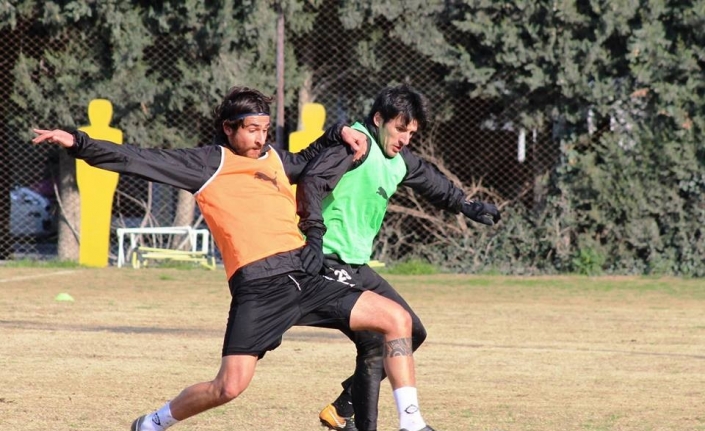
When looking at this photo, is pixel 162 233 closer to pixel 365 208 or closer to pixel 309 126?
pixel 309 126

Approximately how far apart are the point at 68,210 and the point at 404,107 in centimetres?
1271

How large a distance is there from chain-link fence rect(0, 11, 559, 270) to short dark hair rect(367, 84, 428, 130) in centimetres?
1103

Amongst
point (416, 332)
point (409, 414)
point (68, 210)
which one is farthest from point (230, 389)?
point (68, 210)

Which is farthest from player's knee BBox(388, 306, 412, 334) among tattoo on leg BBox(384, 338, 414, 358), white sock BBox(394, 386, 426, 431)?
white sock BBox(394, 386, 426, 431)

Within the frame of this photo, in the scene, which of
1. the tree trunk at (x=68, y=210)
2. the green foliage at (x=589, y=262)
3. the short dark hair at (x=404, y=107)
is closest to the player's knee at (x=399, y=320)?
the short dark hair at (x=404, y=107)

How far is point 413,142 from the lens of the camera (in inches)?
708

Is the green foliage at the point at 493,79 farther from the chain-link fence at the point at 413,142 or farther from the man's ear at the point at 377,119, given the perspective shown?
the man's ear at the point at 377,119

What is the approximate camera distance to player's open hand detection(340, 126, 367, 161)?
636 centimetres

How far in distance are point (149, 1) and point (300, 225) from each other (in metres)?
12.0

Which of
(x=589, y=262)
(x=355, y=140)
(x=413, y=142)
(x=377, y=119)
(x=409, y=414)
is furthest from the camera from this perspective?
(x=413, y=142)

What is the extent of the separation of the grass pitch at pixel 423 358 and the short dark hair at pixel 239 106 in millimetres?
1881

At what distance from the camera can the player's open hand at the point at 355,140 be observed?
6.36 meters

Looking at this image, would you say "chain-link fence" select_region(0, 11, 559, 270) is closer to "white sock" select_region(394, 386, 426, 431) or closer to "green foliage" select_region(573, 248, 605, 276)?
"green foliage" select_region(573, 248, 605, 276)

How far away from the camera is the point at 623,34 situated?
16734mm
